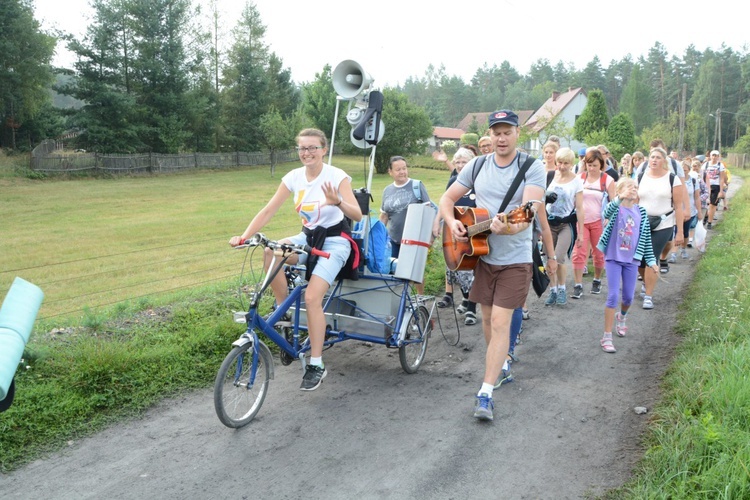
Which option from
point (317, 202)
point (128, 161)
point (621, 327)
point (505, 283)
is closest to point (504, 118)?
point (505, 283)

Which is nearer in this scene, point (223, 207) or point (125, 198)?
point (223, 207)

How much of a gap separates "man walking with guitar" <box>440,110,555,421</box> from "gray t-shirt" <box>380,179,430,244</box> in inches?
99.4

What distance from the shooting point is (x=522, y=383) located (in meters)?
5.57

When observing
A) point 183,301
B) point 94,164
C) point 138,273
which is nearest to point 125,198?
point 94,164

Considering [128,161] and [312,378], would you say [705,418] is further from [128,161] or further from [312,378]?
[128,161]

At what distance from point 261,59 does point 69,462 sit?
58.2 metres

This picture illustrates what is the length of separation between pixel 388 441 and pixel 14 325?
3.34 metres

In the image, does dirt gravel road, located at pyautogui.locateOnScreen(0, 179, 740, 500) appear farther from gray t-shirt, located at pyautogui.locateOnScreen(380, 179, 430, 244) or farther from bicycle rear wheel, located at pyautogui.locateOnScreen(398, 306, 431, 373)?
gray t-shirt, located at pyautogui.locateOnScreen(380, 179, 430, 244)

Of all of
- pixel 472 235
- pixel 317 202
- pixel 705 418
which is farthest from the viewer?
pixel 317 202

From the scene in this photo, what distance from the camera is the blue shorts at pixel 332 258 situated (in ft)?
16.6

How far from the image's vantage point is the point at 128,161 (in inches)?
1686

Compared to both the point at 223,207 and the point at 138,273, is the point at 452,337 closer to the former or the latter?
the point at 138,273

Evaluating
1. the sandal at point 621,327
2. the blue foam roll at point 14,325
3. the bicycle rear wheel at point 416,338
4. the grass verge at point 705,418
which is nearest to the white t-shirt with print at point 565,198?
the sandal at point 621,327

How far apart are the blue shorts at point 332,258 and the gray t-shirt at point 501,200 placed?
1.17m
